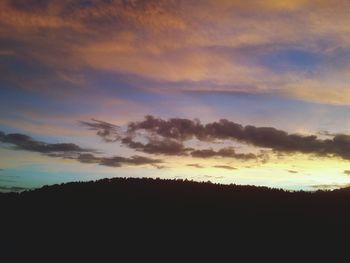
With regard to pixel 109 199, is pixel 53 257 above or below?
below

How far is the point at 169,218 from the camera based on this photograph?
3569 centimetres

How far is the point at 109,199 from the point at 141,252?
11.6m

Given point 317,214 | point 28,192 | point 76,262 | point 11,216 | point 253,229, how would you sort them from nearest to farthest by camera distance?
point 76,262 < point 253,229 < point 317,214 < point 11,216 < point 28,192

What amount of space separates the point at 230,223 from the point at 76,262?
11618 millimetres

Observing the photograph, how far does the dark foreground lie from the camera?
3139cm

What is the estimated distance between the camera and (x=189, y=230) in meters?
33.1

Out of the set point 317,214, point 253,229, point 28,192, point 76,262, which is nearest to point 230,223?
point 253,229

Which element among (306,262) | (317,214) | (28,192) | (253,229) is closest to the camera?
(306,262)

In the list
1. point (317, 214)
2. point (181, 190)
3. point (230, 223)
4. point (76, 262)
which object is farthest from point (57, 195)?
point (317, 214)

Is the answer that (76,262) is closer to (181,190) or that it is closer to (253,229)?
(253,229)

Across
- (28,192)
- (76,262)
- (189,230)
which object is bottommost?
(76,262)

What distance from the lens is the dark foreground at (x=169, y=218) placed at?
31391mm

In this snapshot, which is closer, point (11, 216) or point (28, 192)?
point (11, 216)

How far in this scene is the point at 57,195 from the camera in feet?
143
